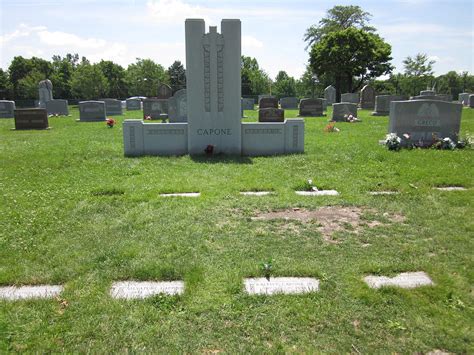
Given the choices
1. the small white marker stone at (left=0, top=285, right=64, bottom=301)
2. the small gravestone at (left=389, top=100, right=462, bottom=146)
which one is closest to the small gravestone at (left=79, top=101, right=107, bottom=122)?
the small gravestone at (left=389, top=100, right=462, bottom=146)

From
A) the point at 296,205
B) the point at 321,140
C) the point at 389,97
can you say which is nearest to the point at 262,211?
the point at 296,205

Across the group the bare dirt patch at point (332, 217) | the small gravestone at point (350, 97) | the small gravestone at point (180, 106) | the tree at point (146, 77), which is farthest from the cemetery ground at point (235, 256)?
the tree at point (146, 77)

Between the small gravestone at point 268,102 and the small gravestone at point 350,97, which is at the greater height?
the small gravestone at point 350,97

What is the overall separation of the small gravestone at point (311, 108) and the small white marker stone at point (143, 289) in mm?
22838

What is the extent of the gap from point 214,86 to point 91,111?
16.0 meters

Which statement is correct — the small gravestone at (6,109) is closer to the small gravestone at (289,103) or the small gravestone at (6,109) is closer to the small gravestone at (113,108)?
the small gravestone at (113,108)

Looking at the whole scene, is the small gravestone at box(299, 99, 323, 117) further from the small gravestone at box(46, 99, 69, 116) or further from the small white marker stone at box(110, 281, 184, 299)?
the small white marker stone at box(110, 281, 184, 299)

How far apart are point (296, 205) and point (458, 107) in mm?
7794

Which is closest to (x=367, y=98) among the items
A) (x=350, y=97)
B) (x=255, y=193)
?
(x=350, y=97)

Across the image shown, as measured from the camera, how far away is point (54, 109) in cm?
2877

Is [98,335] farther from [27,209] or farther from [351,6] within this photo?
[351,6]

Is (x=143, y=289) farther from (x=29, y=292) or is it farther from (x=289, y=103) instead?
(x=289, y=103)

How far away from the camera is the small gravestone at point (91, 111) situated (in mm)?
23516

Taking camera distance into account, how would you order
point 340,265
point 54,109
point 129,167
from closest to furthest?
point 340,265
point 129,167
point 54,109
